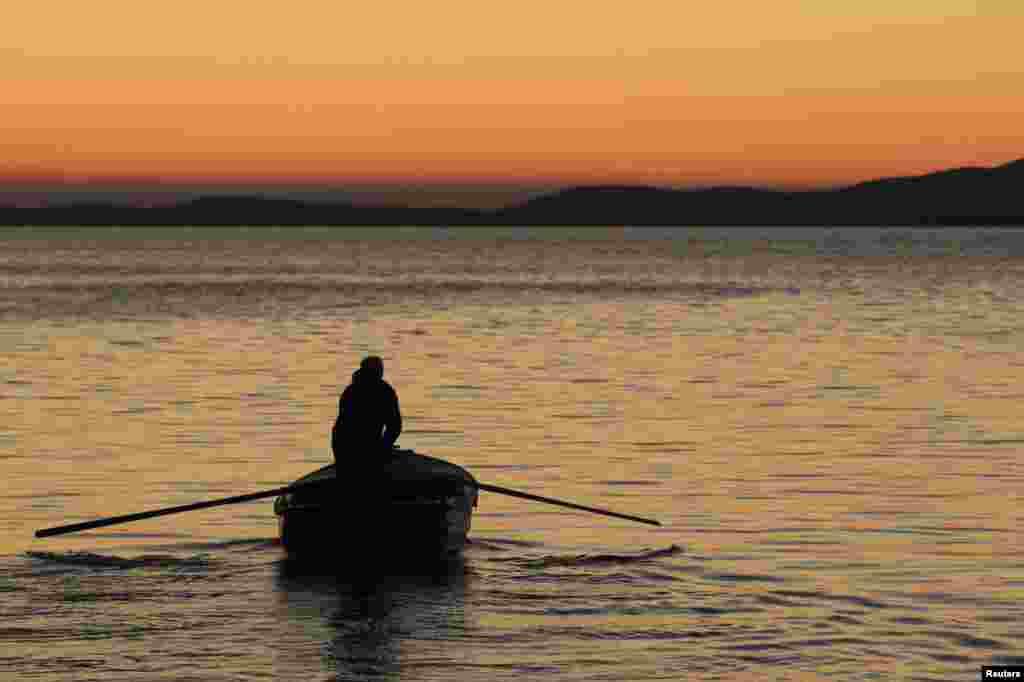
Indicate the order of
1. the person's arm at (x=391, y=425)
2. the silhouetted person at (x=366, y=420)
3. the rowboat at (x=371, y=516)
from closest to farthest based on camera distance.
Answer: the rowboat at (x=371, y=516) → the silhouetted person at (x=366, y=420) → the person's arm at (x=391, y=425)

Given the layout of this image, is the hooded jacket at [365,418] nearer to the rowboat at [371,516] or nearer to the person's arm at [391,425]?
the person's arm at [391,425]

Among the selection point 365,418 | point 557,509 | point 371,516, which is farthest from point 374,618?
point 557,509

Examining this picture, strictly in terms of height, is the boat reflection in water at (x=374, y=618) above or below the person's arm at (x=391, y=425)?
below

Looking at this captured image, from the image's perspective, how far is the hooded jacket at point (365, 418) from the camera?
68.2 ft

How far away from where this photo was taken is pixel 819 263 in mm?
196125

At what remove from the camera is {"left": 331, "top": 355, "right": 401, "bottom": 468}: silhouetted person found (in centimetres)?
2077

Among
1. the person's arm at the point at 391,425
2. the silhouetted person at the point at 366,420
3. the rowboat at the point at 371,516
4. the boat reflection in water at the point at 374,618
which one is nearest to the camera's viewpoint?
the boat reflection in water at the point at 374,618

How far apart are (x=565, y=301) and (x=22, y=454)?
74840 millimetres

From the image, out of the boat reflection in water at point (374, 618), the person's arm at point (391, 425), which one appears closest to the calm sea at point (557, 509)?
the boat reflection in water at point (374, 618)

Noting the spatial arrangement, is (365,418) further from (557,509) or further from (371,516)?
(557,509)

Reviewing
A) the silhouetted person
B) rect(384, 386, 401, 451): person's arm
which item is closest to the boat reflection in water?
the silhouetted person

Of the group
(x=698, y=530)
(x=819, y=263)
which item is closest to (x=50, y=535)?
(x=698, y=530)

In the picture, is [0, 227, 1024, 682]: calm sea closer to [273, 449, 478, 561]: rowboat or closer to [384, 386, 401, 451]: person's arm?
[273, 449, 478, 561]: rowboat

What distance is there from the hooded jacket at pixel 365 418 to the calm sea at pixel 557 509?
1220mm
